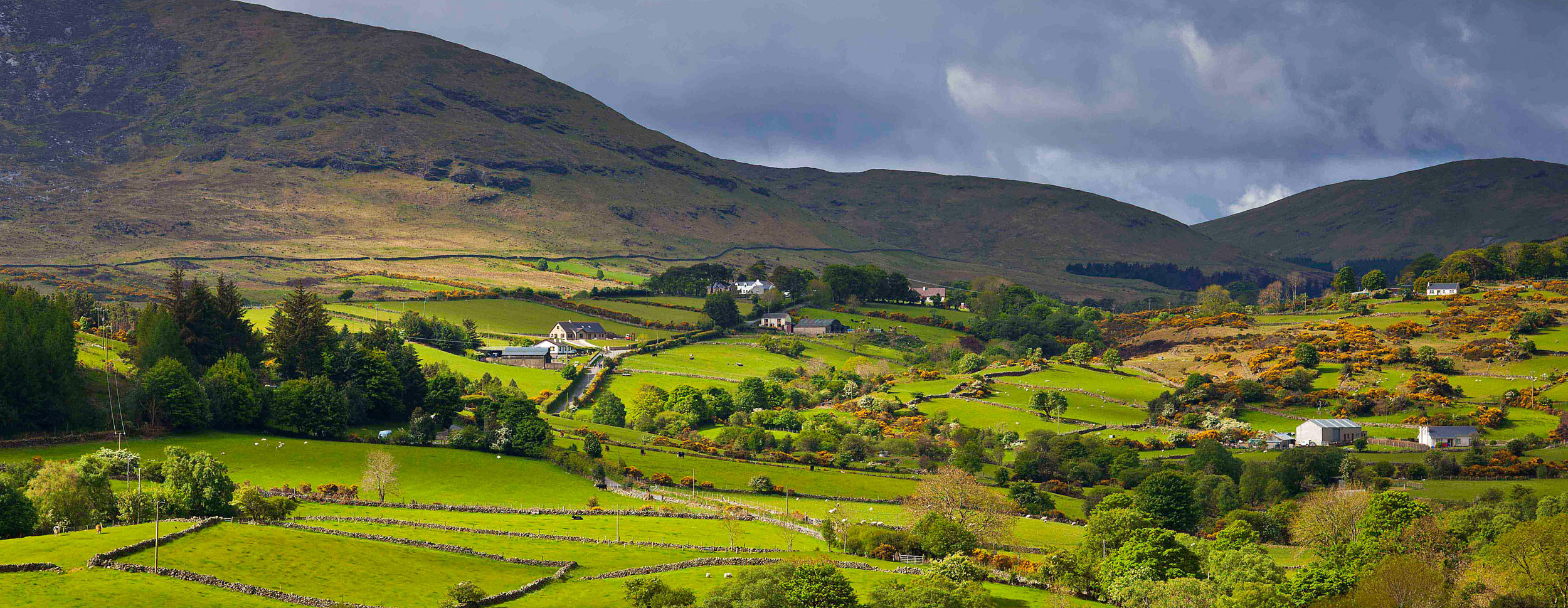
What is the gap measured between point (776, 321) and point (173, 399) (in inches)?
4182

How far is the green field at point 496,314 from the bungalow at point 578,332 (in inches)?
73.0

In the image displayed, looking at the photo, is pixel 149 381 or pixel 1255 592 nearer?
pixel 1255 592

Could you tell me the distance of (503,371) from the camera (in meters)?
124

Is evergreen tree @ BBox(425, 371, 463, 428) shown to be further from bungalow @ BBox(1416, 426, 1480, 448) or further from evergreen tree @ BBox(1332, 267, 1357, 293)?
evergreen tree @ BBox(1332, 267, 1357, 293)

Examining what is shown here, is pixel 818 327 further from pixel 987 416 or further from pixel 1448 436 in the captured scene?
pixel 1448 436

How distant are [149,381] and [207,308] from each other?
20659 millimetres

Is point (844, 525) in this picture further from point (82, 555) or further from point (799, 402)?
point (799, 402)

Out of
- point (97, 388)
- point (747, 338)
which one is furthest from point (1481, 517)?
point (747, 338)

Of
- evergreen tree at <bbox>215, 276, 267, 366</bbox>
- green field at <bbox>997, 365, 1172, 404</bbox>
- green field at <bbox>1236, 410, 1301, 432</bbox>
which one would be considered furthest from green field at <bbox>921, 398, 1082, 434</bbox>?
evergreen tree at <bbox>215, 276, 267, 366</bbox>

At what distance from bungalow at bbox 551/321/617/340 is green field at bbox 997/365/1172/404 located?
182 feet

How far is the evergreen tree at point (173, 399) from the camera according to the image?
3120 inches

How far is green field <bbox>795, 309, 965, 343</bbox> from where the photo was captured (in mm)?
171875

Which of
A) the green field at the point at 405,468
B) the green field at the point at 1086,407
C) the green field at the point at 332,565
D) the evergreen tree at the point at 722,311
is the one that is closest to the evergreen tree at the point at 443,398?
the green field at the point at 405,468

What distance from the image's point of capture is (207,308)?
9838cm
